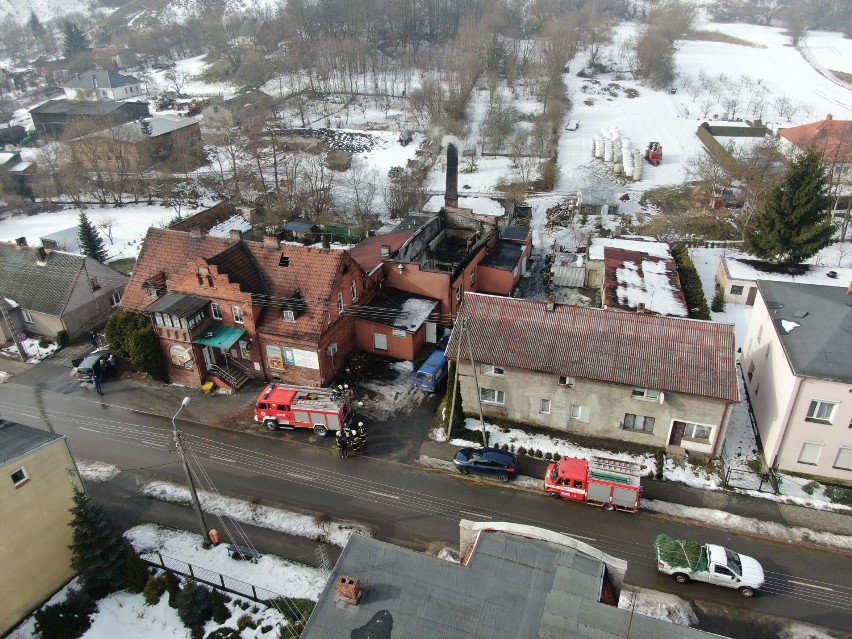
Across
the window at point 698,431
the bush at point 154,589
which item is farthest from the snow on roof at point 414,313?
the bush at point 154,589

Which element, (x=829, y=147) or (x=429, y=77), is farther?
(x=429, y=77)

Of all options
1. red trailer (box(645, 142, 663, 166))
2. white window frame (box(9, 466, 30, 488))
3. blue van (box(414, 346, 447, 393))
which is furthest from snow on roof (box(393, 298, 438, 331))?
red trailer (box(645, 142, 663, 166))

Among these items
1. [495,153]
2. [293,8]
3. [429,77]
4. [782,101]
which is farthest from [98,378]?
[293,8]

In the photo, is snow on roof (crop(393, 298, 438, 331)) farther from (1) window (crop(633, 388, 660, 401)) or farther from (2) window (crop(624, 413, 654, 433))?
(1) window (crop(633, 388, 660, 401))

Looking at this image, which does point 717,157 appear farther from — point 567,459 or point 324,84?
point 324,84

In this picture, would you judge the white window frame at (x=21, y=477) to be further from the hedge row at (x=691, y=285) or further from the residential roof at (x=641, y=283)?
the hedge row at (x=691, y=285)

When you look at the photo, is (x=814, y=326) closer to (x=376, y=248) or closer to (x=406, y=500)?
(x=406, y=500)
